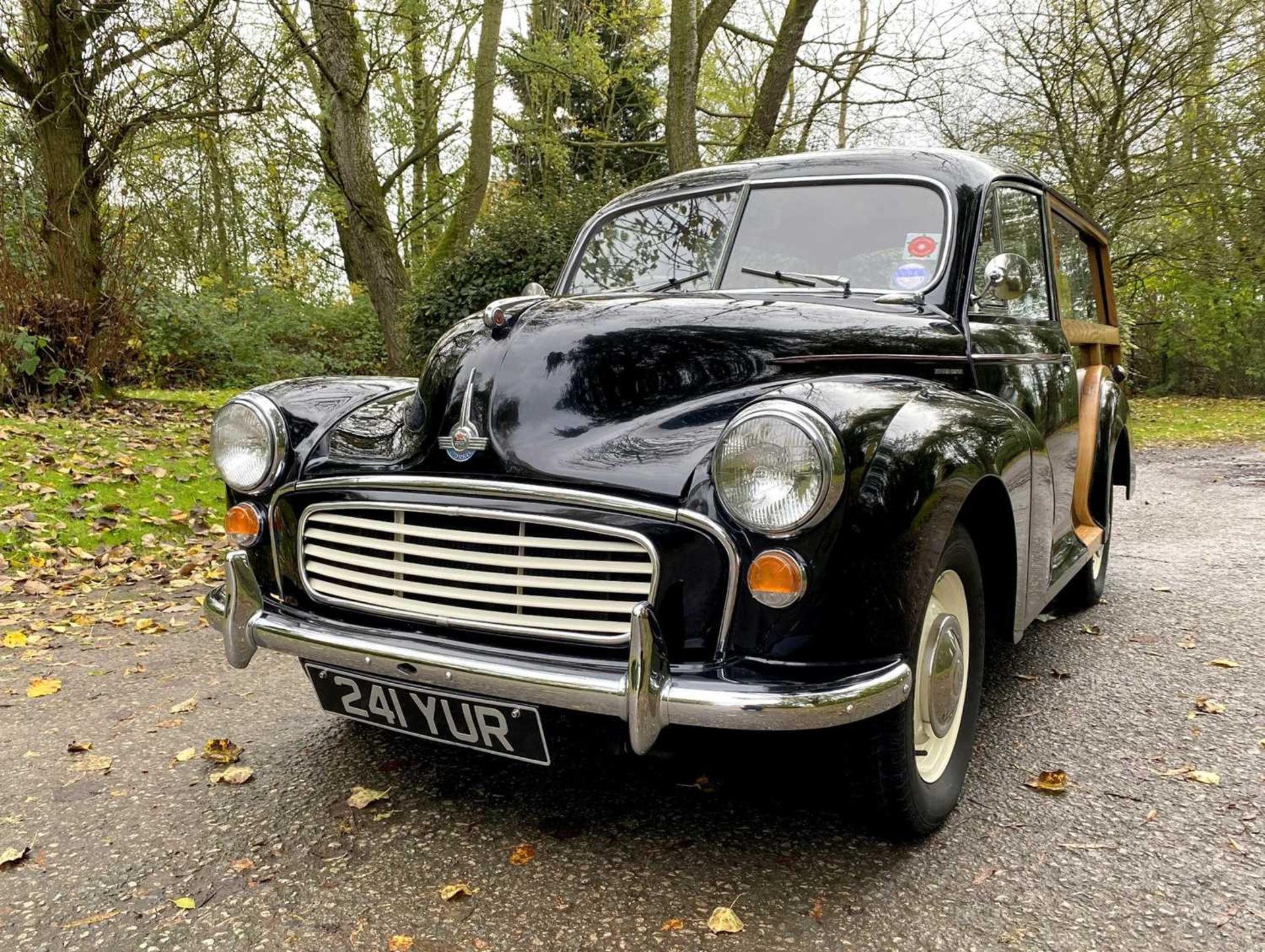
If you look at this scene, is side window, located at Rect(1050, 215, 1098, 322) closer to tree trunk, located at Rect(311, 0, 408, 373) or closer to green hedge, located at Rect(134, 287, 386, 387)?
tree trunk, located at Rect(311, 0, 408, 373)

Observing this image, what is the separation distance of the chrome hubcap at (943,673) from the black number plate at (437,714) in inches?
36.9

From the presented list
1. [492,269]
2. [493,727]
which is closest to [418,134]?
[492,269]

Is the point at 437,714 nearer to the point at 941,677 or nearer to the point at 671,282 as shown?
the point at 941,677

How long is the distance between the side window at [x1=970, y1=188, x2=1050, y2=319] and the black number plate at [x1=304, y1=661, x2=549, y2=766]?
1859mm

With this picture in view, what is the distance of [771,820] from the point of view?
2.40 m

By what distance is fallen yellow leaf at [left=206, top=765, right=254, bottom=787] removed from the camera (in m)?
2.64

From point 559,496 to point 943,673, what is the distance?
3.45 feet

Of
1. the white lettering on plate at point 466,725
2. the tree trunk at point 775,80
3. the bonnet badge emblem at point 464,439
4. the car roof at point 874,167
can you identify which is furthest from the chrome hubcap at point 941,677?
the tree trunk at point 775,80

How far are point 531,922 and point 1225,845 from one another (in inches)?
65.0

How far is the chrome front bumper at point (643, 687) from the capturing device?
1.86 metres

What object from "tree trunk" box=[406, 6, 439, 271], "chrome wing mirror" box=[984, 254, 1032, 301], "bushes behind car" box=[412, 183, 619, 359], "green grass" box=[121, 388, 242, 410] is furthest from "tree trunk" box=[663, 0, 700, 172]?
"chrome wing mirror" box=[984, 254, 1032, 301]

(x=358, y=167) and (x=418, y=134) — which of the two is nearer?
(x=358, y=167)

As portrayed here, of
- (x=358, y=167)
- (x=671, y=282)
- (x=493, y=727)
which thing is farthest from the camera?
(x=358, y=167)

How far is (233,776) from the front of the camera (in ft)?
8.79
